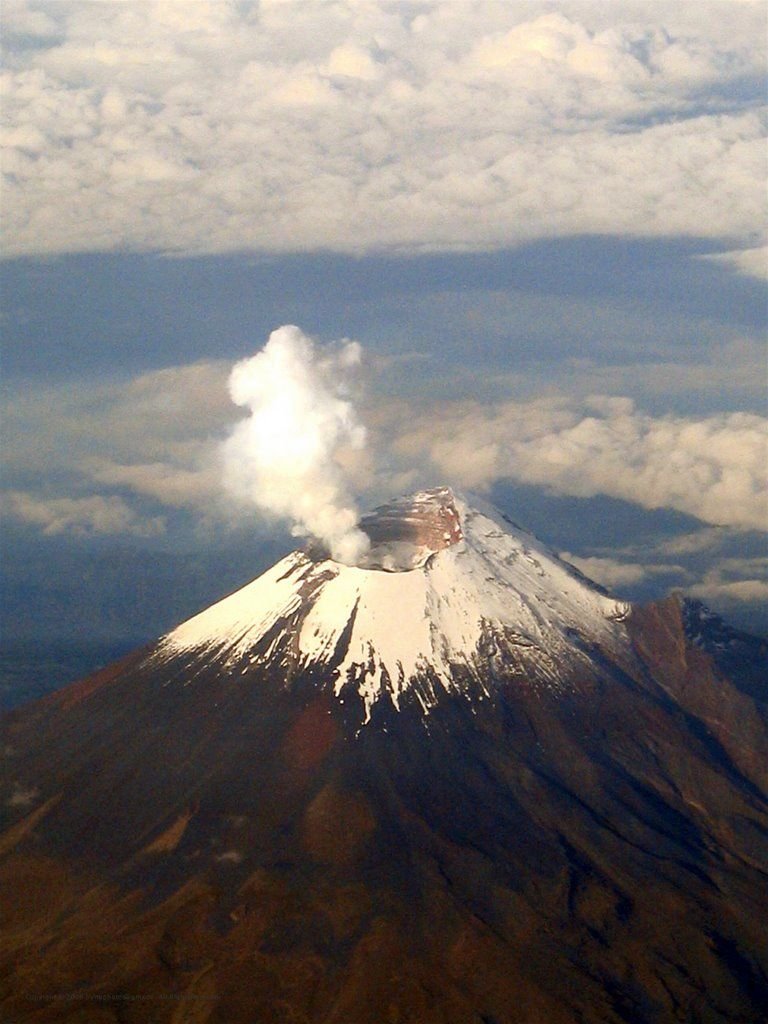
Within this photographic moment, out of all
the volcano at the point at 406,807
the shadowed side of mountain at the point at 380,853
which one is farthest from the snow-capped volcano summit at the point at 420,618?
the shadowed side of mountain at the point at 380,853

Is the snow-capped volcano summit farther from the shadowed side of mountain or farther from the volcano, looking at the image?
the shadowed side of mountain

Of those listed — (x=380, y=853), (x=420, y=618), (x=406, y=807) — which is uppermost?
(x=420, y=618)

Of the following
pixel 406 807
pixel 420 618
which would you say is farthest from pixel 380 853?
pixel 420 618

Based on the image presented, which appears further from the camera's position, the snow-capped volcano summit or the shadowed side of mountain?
the snow-capped volcano summit

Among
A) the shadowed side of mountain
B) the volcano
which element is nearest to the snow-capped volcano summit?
the volcano

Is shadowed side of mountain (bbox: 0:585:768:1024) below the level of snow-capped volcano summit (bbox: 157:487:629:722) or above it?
below

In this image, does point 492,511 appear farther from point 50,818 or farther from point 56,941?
point 56,941

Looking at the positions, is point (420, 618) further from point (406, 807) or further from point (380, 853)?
point (380, 853)
